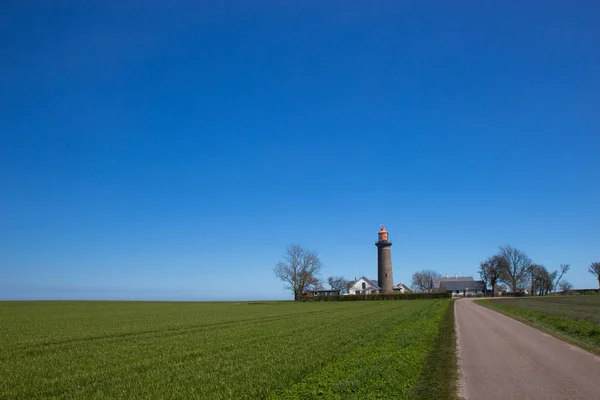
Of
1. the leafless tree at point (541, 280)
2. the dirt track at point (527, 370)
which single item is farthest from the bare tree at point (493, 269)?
the dirt track at point (527, 370)

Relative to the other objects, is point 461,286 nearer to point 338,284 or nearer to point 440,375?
point 338,284

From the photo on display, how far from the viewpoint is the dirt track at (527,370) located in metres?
10.1

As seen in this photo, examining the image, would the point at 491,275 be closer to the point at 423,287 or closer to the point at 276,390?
the point at 423,287

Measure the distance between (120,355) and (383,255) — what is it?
9516cm

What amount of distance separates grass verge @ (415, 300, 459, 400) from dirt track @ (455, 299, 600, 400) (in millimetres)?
312

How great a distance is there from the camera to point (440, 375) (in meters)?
12.2

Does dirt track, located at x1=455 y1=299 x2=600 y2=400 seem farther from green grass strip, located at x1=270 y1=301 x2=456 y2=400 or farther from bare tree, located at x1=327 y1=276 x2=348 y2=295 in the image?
bare tree, located at x1=327 y1=276 x2=348 y2=295

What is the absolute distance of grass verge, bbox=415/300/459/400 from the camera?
10.2 m

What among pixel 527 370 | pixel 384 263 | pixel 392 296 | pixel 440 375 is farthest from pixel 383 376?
pixel 384 263

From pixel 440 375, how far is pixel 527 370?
9.61ft

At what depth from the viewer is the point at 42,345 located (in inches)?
782

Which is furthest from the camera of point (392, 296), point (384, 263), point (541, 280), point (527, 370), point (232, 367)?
point (541, 280)

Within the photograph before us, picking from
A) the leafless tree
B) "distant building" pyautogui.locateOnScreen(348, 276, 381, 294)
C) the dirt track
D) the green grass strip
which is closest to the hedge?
"distant building" pyautogui.locateOnScreen(348, 276, 381, 294)

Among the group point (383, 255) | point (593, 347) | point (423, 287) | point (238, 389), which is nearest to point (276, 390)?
point (238, 389)
